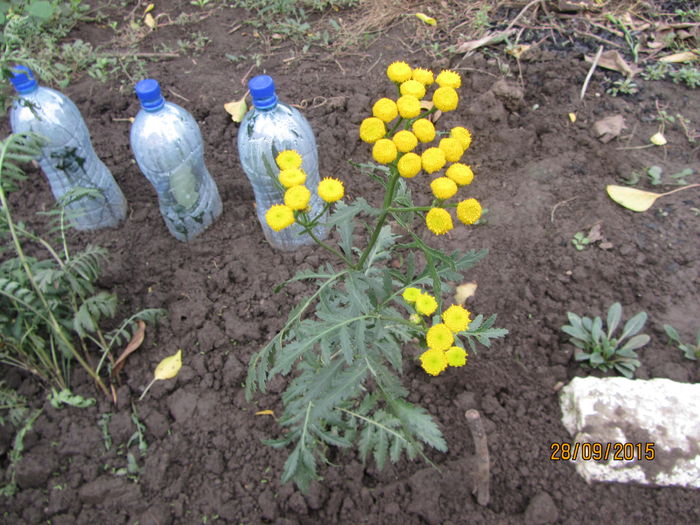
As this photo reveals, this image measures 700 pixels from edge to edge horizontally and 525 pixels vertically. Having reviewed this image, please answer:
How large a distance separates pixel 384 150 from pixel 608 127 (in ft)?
7.63

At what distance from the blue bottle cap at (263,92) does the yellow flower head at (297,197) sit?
1.02 metres

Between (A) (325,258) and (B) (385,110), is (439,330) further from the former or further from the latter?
(A) (325,258)

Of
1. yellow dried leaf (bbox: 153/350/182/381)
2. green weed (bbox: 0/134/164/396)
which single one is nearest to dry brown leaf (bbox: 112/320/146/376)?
green weed (bbox: 0/134/164/396)

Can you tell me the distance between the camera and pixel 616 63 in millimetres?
3436

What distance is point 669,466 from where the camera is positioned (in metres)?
1.92

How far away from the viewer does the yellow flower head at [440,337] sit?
146 centimetres

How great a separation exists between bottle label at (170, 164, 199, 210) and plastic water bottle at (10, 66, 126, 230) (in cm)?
35

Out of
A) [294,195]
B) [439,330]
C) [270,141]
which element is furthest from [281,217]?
[270,141]

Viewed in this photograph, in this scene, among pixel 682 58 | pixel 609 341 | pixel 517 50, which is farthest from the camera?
pixel 517 50

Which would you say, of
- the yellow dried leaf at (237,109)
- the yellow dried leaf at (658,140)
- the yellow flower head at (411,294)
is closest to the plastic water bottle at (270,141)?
the yellow dried leaf at (237,109)

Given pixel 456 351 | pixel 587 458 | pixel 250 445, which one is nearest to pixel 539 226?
pixel 587 458

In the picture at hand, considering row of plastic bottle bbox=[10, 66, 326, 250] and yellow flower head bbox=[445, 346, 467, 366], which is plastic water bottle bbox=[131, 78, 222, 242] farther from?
yellow flower head bbox=[445, 346, 467, 366]

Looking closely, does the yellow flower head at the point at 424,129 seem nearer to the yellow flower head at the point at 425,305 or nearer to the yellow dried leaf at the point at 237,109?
the yellow flower head at the point at 425,305

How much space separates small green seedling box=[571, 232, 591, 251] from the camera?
2.65 m
